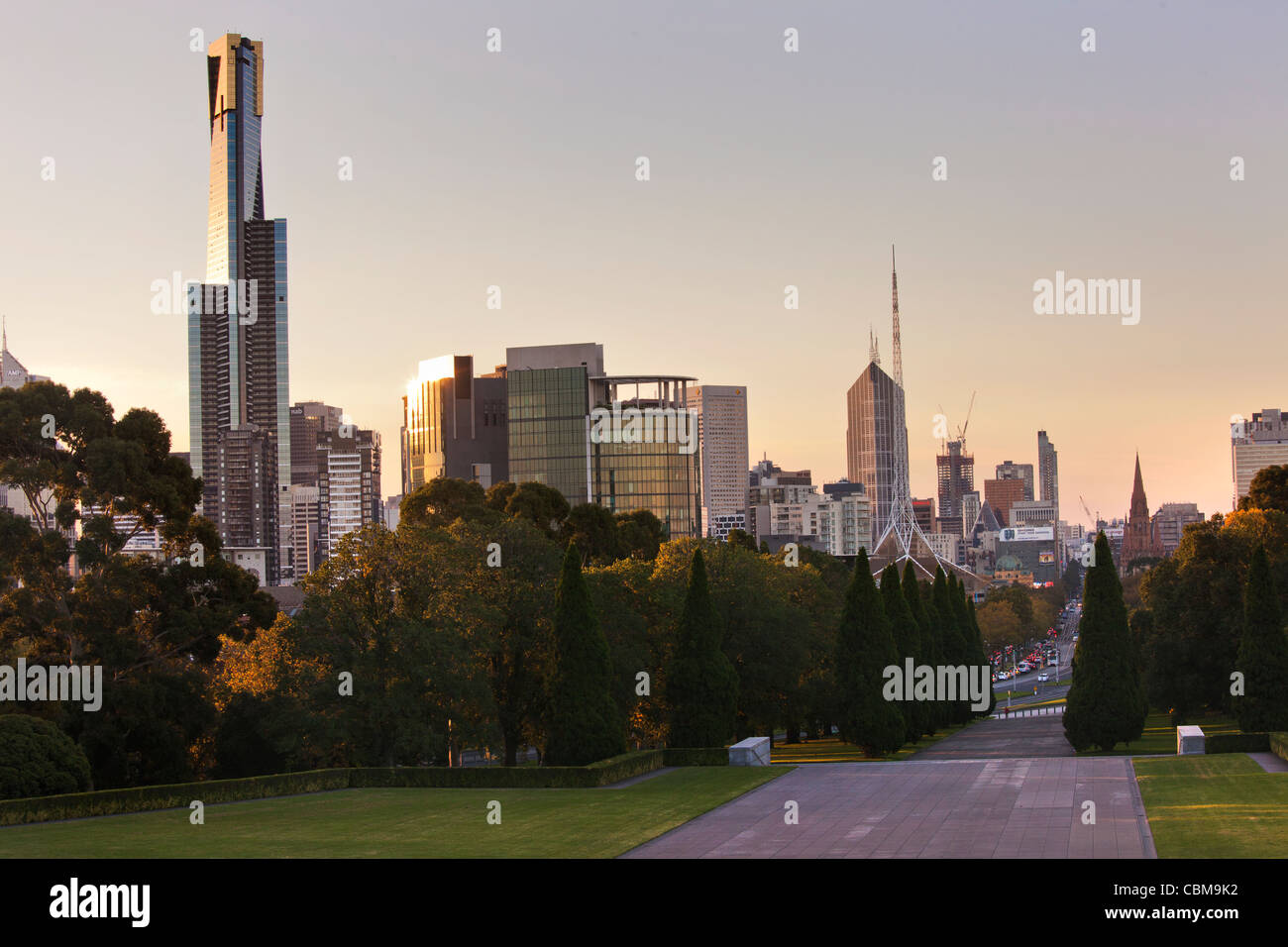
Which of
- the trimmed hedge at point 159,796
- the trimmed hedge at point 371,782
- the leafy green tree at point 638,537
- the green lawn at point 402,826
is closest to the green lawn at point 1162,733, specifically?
the green lawn at point 402,826

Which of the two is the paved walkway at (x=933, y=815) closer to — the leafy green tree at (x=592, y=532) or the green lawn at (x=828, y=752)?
the green lawn at (x=828, y=752)

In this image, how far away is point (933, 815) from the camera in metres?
30.6

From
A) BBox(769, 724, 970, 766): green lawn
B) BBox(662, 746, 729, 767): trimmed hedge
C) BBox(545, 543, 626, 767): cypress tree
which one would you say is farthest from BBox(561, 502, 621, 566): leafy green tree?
BBox(545, 543, 626, 767): cypress tree

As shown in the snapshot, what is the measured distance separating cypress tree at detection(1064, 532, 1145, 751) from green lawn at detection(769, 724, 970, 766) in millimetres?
7710

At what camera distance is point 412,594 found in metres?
48.0

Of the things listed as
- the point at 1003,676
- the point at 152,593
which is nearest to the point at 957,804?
the point at 152,593

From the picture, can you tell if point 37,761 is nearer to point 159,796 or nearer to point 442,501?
point 159,796

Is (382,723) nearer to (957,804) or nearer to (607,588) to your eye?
(607,588)

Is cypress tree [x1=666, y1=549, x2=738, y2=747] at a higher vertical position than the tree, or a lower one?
lower

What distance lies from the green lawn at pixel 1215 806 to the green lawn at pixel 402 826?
34.3 ft

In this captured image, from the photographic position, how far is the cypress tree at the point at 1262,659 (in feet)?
171

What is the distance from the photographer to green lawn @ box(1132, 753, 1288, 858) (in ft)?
81.1

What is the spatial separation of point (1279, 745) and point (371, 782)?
92.1 ft

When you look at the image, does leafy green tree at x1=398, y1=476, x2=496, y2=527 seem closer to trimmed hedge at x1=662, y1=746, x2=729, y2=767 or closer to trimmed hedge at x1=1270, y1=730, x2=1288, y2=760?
trimmed hedge at x1=662, y1=746, x2=729, y2=767
